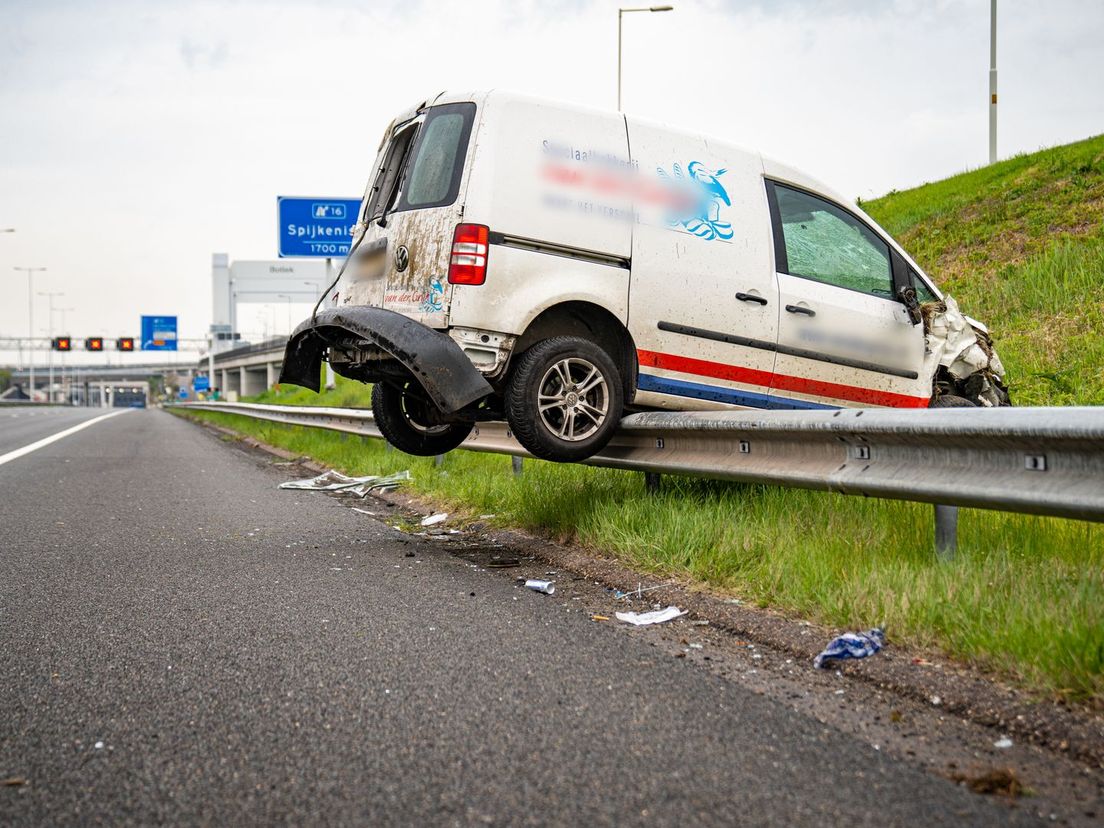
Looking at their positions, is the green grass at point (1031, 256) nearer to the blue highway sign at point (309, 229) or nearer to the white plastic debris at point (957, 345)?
the white plastic debris at point (957, 345)

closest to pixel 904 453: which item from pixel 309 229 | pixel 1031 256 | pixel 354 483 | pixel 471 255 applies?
pixel 471 255

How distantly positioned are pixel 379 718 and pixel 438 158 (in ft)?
11.5

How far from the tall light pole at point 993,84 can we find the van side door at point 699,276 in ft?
60.2

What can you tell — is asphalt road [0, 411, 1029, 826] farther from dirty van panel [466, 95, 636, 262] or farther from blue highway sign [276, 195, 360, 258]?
blue highway sign [276, 195, 360, 258]

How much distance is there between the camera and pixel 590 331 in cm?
562

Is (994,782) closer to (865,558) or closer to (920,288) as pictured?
(865,558)

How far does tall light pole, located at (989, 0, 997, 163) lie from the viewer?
21891 millimetres

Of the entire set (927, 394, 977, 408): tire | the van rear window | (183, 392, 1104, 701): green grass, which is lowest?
(183, 392, 1104, 701): green grass

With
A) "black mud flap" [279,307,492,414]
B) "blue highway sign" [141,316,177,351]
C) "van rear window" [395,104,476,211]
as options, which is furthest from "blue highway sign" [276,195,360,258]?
"blue highway sign" [141,316,177,351]

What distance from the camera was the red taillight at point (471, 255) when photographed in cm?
509

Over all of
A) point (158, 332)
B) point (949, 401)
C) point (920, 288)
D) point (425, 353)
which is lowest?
point (949, 401)

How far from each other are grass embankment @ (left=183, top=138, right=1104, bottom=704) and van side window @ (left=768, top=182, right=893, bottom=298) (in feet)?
4.76

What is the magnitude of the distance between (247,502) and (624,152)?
4.49 meters

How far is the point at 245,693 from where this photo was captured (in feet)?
9.82
